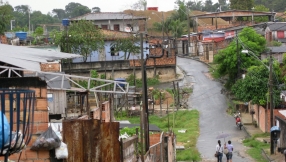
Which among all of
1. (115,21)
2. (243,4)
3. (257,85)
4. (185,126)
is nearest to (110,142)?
(185,126)

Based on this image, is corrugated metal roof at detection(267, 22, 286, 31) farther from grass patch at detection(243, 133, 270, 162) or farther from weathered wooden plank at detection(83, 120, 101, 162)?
weathered wooden plank at detection(83, 120, 101, 162)

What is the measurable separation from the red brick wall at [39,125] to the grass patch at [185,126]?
57.0 ft

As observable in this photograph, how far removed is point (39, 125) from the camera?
5.80 m

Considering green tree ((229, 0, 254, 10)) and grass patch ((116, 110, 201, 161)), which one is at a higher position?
green tree ((229, 0, 254, 10))

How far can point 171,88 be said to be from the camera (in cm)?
3944

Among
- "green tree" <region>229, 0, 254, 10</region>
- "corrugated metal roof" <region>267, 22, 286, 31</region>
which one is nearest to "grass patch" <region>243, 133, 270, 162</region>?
"corrugated metal roof" <region>267, 22, 286, 31</region>

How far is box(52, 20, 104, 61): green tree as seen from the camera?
1537 inches

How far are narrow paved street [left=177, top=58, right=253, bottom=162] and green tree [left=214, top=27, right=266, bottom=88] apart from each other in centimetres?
201

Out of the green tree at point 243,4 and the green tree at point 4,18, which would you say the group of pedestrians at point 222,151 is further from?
the green tree at point 243,4

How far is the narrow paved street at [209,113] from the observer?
2577cm

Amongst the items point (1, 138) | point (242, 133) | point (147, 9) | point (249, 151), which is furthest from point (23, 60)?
point (147, 9)

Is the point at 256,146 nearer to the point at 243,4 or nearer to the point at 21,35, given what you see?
the point at 21,35

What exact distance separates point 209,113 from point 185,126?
401 cm

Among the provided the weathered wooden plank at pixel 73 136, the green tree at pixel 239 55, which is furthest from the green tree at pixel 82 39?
the weathered wooden plank at pixel 73 136
